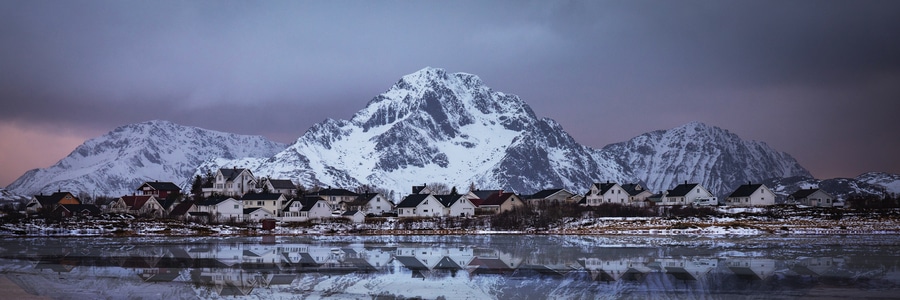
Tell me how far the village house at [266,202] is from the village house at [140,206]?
1096 cm

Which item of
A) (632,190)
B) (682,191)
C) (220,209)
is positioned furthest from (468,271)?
(632,190)

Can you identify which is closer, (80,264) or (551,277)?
(551,277)

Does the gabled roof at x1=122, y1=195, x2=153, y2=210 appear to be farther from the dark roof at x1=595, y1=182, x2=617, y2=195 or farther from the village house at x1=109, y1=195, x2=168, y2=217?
the dark roof at x1=595, y1=182, x2=617, y2=195

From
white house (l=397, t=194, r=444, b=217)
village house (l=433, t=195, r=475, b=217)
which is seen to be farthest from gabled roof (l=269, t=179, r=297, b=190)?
village house (l=433, t=195, r=475, b=217)

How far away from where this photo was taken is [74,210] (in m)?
103

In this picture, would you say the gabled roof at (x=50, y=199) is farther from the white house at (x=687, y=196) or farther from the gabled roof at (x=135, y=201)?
the white house at (x=687, y=196)

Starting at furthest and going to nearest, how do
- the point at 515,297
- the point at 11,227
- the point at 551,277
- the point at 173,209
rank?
the point at 173,209
the point at 11,227
the point at 551,277
the point at 515,297

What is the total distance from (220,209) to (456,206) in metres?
32.9

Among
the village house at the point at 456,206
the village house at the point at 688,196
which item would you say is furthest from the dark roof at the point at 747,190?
the village house at the point at 456,206

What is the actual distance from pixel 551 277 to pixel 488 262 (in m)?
8.47

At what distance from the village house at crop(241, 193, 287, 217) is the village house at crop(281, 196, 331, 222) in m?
2.59

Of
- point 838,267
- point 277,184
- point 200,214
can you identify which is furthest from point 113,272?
point 277,184

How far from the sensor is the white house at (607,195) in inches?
5049

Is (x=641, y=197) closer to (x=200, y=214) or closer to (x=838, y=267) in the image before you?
(x=200, y=214)
